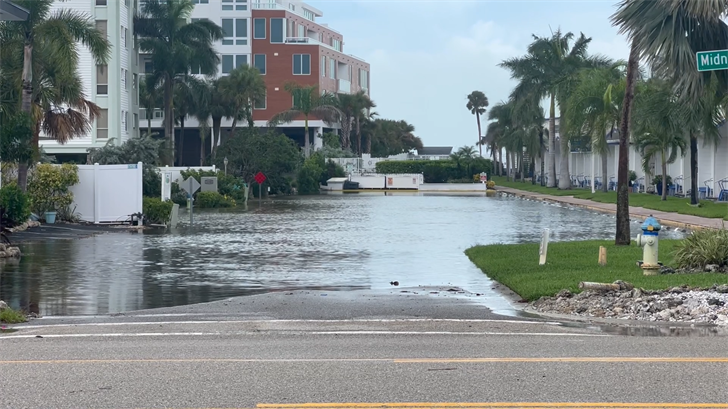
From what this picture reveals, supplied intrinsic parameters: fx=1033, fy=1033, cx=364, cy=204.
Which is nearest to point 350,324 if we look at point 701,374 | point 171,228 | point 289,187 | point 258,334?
point 258,334

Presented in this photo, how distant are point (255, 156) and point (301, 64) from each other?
34.3m

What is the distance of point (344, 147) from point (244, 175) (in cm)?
4015

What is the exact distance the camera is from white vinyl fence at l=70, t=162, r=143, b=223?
3912 centimetres

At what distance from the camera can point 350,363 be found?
391 inches

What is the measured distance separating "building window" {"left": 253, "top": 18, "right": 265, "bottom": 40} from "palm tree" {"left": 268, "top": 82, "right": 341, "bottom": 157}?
21.5 feet

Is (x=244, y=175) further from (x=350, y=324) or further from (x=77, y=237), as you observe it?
(x=350, y=324)

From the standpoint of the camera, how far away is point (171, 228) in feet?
128

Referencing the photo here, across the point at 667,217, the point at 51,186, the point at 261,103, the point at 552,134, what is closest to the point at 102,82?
the point at 51,186

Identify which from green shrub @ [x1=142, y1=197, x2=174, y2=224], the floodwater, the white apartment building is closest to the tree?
the white apartment building


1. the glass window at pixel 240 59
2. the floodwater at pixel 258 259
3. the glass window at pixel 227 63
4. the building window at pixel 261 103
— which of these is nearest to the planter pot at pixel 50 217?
the floodwater at pixel 258 259

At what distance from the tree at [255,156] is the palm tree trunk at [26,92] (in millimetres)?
40854

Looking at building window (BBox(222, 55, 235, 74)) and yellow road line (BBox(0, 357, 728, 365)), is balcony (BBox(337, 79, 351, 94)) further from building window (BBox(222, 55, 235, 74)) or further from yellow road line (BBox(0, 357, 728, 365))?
yellow road line (BBox(0, 357, 728, 365))

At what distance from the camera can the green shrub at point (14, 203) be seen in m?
30.1

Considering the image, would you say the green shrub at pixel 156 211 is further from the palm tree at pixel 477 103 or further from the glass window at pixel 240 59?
the palm tree at pixel 477 103
